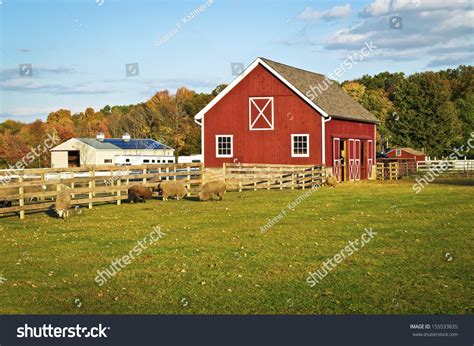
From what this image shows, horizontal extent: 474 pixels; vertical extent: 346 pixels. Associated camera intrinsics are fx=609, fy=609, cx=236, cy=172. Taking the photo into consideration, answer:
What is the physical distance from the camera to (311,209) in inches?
803

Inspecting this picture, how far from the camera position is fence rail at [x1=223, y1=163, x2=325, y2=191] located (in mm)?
32250

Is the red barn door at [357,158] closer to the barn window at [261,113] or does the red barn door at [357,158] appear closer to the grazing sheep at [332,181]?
the grazing sheep at [332,181]

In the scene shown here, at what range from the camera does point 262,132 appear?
36.6 meters

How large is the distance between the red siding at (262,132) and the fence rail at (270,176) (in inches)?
90.4

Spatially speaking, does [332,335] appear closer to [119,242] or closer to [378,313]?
[378,313]

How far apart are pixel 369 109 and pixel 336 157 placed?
51828 mm

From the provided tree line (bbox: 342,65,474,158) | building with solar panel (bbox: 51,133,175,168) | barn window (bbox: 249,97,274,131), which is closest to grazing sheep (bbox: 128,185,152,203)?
barn window (bbox: 249,97,274,131)

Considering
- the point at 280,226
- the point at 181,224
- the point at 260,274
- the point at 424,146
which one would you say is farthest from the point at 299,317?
the point at 424,146

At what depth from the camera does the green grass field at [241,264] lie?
330 inches

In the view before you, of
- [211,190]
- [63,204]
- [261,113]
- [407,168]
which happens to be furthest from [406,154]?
[63,204]

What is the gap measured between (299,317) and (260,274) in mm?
2451

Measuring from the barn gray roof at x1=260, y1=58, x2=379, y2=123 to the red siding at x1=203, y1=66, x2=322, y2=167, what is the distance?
896 mm

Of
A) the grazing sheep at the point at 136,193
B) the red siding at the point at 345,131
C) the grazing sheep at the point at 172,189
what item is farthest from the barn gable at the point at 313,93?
the grazing sheep at the point at 136,193

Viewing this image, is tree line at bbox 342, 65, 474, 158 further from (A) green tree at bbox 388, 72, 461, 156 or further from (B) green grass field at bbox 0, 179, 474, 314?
(B) green grass field at bbox 0, 179, 474, 314
